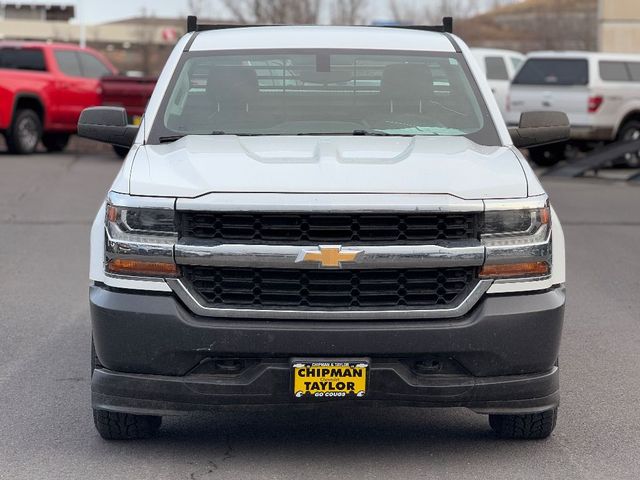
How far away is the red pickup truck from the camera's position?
78.1 feet

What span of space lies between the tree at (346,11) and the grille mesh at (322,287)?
45.6 m

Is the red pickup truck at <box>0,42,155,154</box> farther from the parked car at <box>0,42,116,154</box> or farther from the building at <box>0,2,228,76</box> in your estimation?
the building at <box>0,2,228,76</box>

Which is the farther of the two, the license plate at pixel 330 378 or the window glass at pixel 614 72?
the window glass at pixel 614 72

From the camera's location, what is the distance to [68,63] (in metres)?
25.3

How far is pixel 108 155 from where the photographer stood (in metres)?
25.2

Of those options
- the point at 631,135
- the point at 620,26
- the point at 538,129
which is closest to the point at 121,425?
the point at 538,129

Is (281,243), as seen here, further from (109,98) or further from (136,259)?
(109,98)

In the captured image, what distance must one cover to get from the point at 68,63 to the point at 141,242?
2031 centimetres

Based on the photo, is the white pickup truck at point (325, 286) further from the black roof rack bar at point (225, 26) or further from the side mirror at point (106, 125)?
the black roof rack bar at point (225, 26)

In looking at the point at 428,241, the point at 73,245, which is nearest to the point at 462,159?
the point at 428,241

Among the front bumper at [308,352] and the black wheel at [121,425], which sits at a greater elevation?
the front bumper at [308,352]

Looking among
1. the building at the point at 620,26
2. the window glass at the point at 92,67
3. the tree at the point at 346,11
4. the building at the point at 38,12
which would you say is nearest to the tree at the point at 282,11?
the tree at the point at 346,11

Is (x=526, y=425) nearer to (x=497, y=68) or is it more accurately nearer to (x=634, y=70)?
(x=634, y=70)

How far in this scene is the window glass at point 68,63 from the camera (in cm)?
2508
